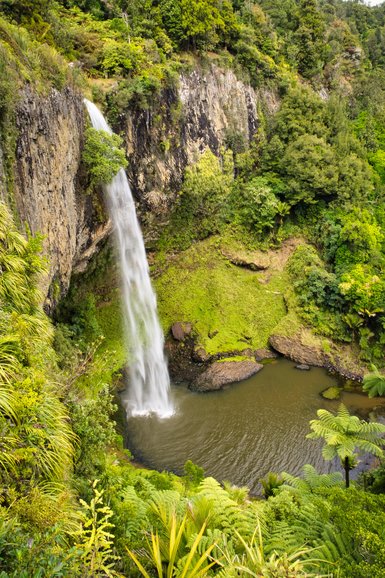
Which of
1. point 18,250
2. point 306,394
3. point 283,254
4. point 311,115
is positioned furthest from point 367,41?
point 18,250

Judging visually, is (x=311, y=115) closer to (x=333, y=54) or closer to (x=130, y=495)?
(x=333, y=54)

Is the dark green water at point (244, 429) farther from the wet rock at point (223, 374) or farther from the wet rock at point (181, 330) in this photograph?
the wet rock at point (181, 330)

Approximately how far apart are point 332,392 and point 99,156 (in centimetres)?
1429

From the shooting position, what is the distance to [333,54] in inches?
1395

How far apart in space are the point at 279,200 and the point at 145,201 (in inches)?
364

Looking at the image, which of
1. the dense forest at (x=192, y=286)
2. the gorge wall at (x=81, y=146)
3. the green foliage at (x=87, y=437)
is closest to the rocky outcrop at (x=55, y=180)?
the gorge wall at (x=81, y=146)

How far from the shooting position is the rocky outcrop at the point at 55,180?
33.6 feet

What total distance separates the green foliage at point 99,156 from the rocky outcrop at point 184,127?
3.94 m

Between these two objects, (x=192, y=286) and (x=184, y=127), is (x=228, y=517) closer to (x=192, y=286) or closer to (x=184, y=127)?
(x=192, y=286)

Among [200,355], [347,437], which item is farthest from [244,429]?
[347,437]

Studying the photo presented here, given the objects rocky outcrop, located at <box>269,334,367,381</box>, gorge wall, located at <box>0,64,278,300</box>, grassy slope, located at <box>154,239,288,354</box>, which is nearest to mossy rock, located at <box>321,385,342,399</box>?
rocky outcrop, located at <box>269,334,367,381</box>

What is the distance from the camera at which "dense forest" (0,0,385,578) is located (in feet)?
12.7

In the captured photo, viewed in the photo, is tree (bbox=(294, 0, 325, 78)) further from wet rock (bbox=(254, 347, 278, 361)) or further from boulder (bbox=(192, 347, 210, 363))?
boulder (bbox=(192, 347, 210, 363))

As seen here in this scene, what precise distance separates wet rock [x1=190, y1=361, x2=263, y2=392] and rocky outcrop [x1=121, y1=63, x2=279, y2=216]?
9153 millimetres
